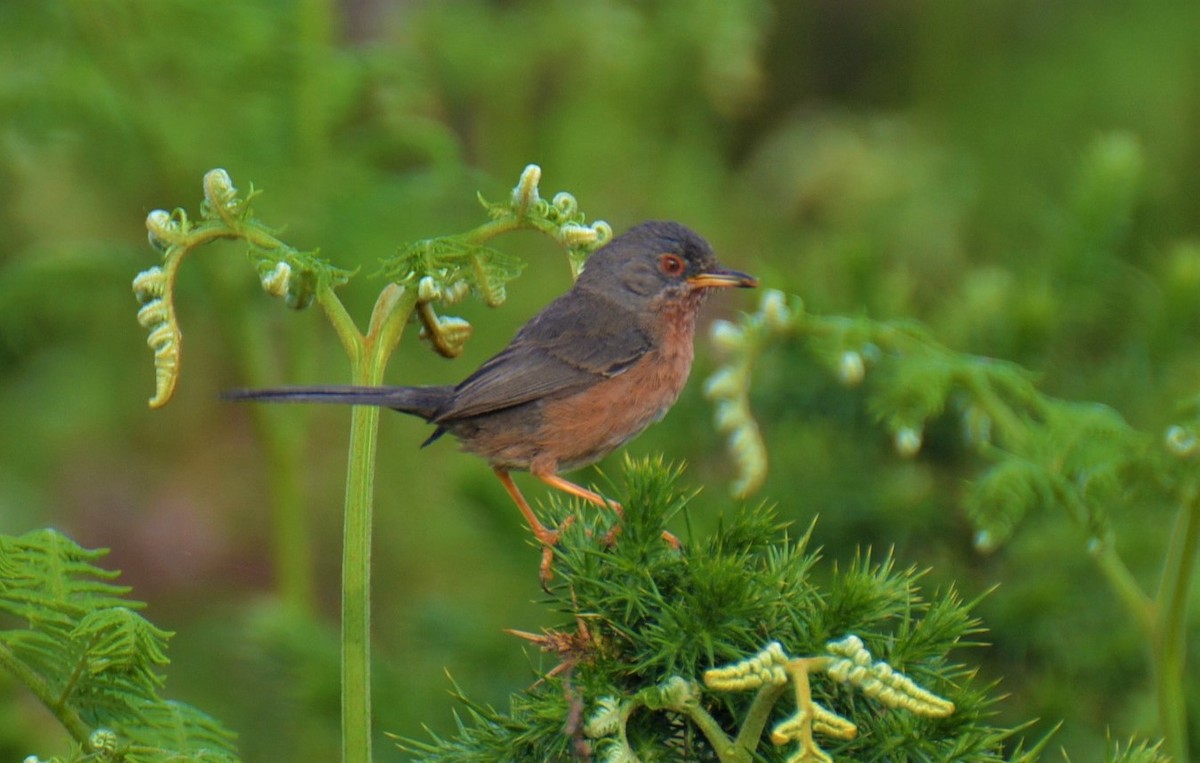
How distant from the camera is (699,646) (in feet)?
6.87

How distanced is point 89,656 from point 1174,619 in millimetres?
2125

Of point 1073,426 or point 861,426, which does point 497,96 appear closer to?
point 861,426

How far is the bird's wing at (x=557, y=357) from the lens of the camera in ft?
12.1

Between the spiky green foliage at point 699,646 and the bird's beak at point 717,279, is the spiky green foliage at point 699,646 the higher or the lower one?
the higher one

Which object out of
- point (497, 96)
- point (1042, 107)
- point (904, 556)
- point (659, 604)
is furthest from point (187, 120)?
point (1042, 107)

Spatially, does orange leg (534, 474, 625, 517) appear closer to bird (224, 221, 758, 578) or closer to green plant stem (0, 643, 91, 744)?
bird (224, 221, 758, 578)

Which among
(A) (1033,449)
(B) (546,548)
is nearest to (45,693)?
(B) (546,548)

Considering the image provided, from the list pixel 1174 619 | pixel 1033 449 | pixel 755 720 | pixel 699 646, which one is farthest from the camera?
pixel 1033 449

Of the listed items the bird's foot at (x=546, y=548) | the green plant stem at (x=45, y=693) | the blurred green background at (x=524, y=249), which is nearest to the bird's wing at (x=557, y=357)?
the blurred green background at (x=524, y=249)

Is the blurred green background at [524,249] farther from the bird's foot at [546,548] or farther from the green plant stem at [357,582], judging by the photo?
the green plant stem at [357,582]

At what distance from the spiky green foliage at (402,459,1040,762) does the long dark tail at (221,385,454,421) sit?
0.48m

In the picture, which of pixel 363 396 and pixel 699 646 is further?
pixel 363 396

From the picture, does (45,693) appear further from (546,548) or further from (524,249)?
(524,249)

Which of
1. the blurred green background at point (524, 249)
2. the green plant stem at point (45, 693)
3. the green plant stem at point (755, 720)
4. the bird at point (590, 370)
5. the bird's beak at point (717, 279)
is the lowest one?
the blurred green background at point (524, 249)
